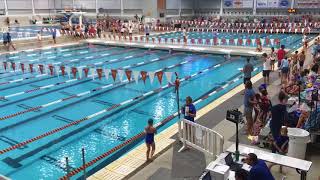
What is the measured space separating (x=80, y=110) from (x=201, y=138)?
534 cm

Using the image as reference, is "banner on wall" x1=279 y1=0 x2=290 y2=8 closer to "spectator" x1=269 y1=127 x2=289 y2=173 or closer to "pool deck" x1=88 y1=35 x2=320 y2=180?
"pool deck" x1=88 y1=35 x2=320 y2=180

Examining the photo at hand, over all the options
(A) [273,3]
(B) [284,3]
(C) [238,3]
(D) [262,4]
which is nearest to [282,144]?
(B) [284,3]

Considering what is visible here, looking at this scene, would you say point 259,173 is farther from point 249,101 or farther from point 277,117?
point 249,101

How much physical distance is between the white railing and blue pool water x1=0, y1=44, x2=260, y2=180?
2.12 m

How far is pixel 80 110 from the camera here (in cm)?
1003

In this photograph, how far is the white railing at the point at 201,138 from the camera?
17.7 feet

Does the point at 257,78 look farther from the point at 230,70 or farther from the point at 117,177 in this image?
the point at 117,177

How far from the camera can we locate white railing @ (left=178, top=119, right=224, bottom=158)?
17.7 ft

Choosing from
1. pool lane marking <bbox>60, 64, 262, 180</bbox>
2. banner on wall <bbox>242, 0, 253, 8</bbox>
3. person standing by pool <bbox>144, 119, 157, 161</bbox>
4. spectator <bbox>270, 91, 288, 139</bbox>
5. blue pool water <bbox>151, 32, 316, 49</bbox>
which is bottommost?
pool lane marking <bbox>60, 64, 262, 180</bbox>

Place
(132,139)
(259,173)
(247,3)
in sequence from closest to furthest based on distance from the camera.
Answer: (259,173) → (132,139) → (247,3)

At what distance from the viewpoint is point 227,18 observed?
126 ft

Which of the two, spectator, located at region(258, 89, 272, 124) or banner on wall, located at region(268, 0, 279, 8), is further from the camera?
banner on wall, located at region(268, 0, 279, 8)

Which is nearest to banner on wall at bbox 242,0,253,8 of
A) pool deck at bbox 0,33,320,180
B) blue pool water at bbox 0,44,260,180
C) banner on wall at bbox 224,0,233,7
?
banner on wall at bbox 224,0,233,7

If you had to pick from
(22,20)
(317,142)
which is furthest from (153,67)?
(22,20)
